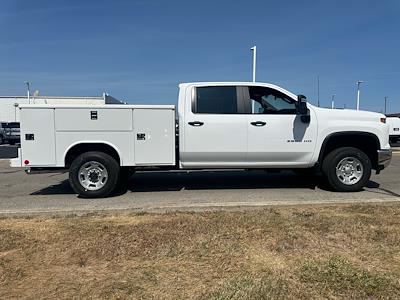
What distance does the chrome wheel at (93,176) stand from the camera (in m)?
7.67

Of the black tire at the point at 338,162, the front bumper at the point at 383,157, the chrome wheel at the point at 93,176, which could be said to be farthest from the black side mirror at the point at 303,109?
the chrome wheel at the point at 93,176

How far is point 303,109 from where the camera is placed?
7.95 meters

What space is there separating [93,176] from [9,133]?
2772 cm

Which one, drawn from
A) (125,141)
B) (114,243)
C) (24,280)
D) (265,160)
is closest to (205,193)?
(265,160)

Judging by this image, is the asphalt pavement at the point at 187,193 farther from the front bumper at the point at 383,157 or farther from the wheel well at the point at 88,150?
the wheel well at the point at 88,150

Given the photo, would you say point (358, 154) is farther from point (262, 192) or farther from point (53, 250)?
point (53, 250)

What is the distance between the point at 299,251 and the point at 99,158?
442 cm

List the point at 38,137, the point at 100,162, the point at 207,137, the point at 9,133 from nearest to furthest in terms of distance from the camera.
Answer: the point at 38,137, the point at 100,162, the point at 207,137, the point at 9,133

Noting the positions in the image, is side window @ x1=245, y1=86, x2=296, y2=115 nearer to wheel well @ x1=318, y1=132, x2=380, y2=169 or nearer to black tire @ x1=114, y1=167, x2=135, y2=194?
wheel well @ x1=318, y1=132, x2=380, y2=169

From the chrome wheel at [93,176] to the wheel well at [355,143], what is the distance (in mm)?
4082

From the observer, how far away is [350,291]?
3396mm

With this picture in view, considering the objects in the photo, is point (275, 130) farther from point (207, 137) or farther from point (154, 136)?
point (154, 136)

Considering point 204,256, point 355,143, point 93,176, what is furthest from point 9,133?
point 204,256

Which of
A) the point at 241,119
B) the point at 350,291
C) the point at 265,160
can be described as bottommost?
the point at 350,291
